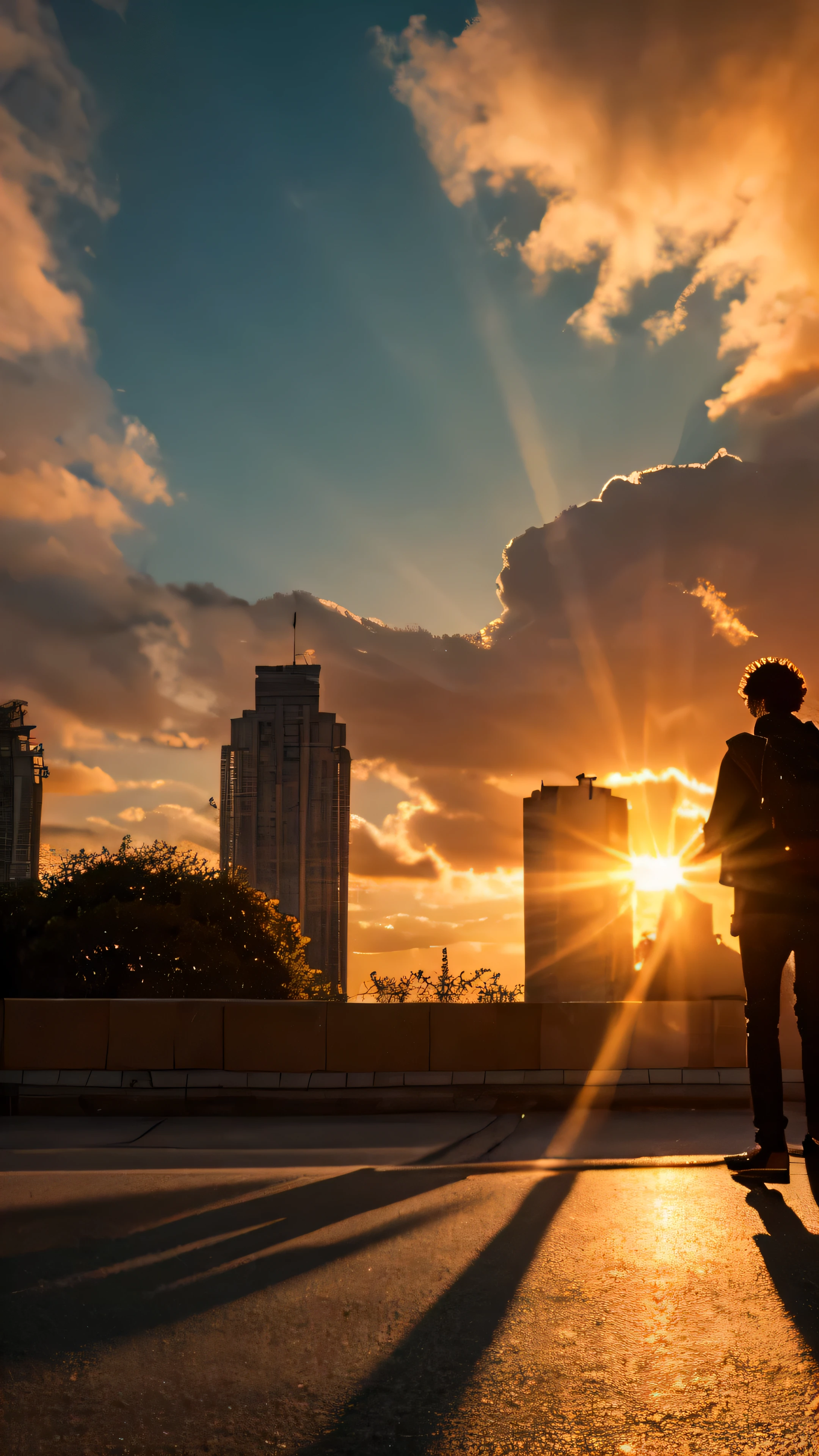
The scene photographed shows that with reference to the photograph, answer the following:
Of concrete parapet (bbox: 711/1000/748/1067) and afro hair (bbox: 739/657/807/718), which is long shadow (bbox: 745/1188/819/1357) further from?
concrete parapet (bbox: 711/1000/748/1067)

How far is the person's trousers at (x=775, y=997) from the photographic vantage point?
3.91 meters

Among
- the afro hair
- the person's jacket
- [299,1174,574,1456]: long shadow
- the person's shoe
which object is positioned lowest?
the person's shoe

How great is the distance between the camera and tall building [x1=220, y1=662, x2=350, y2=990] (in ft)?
474

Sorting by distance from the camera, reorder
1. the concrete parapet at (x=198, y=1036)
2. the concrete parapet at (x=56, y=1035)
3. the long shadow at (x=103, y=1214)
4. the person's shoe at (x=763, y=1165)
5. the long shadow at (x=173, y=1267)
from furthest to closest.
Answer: the concrete parapet at (x=56, y=1035) < the concrete parapet at (x=198, y=1036) < the person's shoe at (x=763, y=1165) < the long shadow at (x=103, y=1214) < the long shadow at (x=173, y=1267)

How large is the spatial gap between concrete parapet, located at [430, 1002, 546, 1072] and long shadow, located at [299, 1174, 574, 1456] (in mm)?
3876

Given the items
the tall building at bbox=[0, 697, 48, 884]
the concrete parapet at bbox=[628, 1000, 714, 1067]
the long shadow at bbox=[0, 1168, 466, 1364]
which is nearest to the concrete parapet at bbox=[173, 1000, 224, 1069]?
the concrete parapet at bbox=[628, 1000, 714, 1067]

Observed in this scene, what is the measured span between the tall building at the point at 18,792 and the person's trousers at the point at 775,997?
125033 millimetres

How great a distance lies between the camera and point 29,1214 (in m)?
3.03

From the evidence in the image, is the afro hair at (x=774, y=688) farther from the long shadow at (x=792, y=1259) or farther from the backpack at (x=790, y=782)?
the long shadow at (x=792, y=1259)

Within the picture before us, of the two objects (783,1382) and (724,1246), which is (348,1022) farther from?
(783,1382)

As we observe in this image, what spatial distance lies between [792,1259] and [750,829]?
5.74 ft

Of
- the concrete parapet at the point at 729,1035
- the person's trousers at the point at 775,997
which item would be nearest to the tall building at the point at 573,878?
the concrete parapet at the point at 729,1035

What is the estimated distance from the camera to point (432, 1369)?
6.42 ft

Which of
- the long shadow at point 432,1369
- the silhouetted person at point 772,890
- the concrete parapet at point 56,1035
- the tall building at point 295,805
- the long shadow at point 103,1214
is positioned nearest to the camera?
the long shadow at point 432,1369
